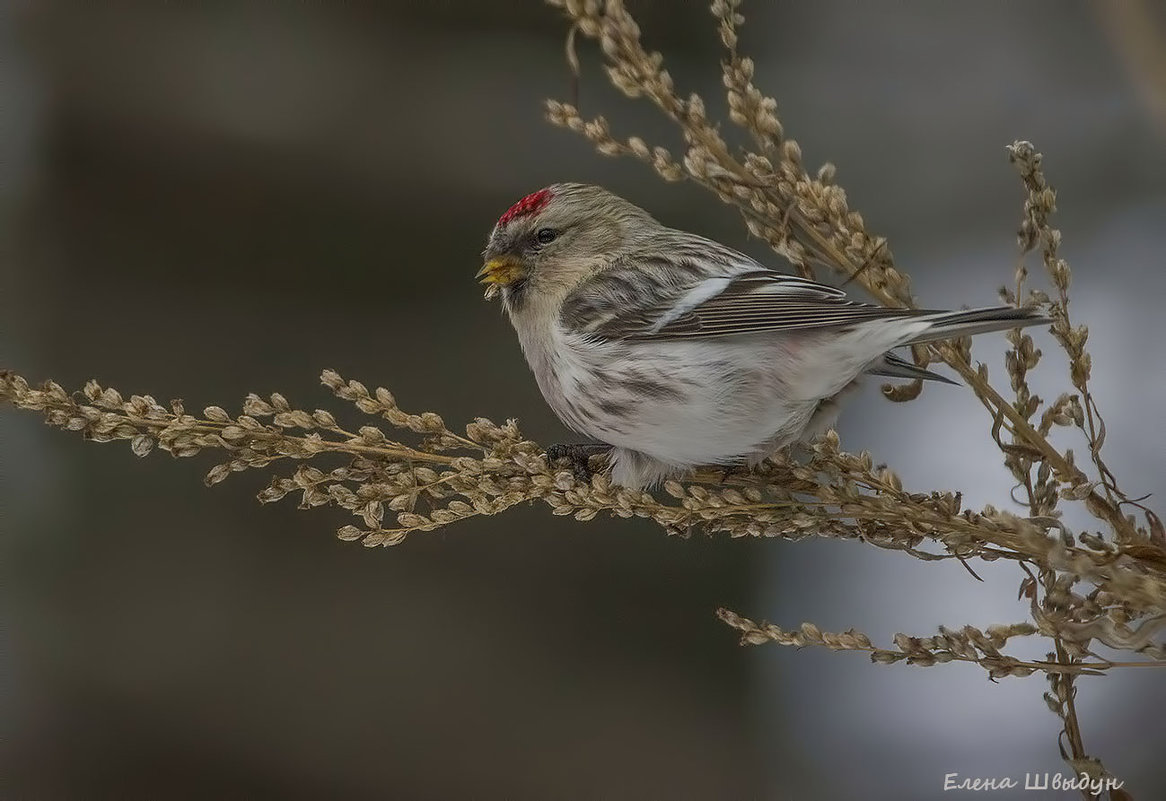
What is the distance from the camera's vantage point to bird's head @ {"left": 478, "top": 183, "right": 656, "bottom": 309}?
0.80 meters

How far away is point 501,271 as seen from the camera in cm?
80

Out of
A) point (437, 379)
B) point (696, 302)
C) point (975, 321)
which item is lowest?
point (975, 321)

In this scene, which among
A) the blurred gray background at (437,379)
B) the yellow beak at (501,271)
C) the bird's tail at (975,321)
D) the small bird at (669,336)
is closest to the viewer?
the bird's tail at (975,321)

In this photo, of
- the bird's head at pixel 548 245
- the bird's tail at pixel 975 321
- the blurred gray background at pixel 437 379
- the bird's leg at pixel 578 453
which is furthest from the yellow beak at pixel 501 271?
the blurred gray background at pixel 437 379

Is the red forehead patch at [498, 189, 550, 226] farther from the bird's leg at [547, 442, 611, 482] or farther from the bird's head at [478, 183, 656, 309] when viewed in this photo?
the bird's leg at [547, 442, 611, 482]

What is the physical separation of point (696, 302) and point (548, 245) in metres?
0.14

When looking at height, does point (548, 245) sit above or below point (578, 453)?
above

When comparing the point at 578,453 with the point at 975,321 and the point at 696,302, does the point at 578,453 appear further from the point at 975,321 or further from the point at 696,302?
the point at 975,321

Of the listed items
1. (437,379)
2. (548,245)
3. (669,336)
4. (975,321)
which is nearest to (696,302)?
(669,336)

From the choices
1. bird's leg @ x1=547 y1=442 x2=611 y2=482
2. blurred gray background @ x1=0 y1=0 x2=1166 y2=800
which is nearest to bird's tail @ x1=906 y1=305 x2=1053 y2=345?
bird's leg @ x1=547 y1=442 x2=611 y2=482

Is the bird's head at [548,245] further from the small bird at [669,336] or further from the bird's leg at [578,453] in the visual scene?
the bird's leg at [578,453]

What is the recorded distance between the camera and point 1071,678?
55 centimetres

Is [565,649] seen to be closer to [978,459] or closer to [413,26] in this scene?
[978,459]

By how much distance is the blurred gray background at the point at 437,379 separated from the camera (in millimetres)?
1396
